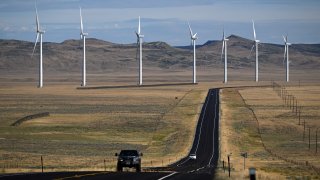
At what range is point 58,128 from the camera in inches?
3765

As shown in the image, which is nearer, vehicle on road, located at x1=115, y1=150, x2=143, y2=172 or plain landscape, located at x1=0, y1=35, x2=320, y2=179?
vehicle on road, located at x1=115, y1=150, x2=143, y2=172

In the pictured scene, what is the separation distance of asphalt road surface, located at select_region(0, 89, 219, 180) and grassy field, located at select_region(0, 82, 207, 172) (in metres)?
1.68

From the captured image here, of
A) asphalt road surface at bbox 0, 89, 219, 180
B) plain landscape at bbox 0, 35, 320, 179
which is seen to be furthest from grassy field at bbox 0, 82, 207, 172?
asphalt road surface at bbox 0, 89, 219, 180

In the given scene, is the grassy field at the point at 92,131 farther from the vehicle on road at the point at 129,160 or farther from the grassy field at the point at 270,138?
the vehicle on road at the point at 129,160

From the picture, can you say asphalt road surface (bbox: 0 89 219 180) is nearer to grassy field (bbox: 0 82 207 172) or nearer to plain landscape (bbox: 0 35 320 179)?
plain landscape (bbox: 0 35 320 179)

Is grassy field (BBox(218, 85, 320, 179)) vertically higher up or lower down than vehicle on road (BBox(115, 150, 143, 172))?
lower down

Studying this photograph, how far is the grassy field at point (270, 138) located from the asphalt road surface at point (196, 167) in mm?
1225

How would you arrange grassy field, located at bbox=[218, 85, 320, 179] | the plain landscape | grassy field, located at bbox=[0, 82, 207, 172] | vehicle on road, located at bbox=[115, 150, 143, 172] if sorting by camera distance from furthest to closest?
grassy field, located at bbox=[0, 82, 207, 172]
the plain landscape
grassy field, located at bbox=[218, 85, 320, 179]
vehicle on road, located at bbox=[115, 150, 143, 172]

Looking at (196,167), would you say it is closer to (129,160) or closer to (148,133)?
(129,160)

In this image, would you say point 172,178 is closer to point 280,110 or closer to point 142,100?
point 280,110

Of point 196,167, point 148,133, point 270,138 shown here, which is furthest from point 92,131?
point 196,167

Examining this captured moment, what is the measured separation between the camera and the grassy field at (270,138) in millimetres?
51031

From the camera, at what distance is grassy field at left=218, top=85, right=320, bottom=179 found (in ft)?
167

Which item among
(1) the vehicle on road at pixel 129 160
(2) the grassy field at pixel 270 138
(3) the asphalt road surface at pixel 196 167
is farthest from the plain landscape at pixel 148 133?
(1) the vehicle on road at pixel 129 160
